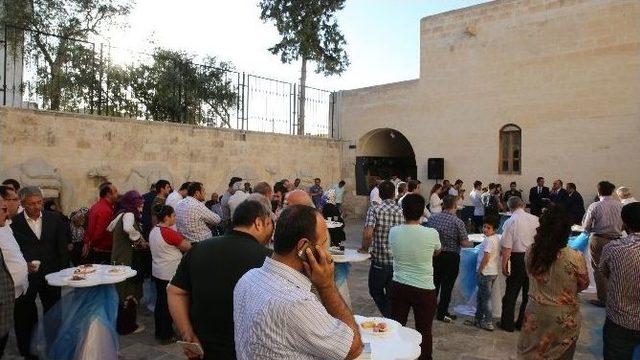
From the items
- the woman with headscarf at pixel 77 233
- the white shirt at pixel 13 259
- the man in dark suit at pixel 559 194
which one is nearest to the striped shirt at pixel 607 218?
the man in dark suit at pixel 559 194

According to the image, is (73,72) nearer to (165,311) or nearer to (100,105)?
(100,105)

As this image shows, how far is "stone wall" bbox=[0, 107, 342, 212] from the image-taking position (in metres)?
9.84

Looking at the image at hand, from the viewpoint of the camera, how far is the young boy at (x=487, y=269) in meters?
5.73

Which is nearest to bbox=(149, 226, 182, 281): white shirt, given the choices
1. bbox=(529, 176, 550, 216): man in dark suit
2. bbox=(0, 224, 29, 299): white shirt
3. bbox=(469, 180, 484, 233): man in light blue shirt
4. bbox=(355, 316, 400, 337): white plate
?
bbox=(0, 224, 29, 299): white shirt

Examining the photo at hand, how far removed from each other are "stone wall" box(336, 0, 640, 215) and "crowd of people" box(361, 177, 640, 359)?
7592 mm

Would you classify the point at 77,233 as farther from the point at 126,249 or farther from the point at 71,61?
the point at 71,61

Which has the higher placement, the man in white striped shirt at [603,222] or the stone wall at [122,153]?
the stone wall at [122,153]

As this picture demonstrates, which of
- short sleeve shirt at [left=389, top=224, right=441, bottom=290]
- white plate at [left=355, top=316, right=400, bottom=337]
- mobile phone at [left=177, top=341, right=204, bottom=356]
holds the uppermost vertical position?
short sleeve shirt at [left=389, top=224, right=441, bottom=290]

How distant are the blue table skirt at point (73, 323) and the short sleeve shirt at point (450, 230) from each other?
3707mm

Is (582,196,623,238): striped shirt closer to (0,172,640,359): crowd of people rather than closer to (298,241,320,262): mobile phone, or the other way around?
(0,172,640,359): crowd of people

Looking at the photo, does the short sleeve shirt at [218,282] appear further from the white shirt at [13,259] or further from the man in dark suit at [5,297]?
the white shirt at [13,259]

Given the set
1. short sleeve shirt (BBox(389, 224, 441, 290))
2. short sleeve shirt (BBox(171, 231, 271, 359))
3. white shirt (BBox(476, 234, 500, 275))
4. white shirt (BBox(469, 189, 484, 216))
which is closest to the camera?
short sleeve shirt (BBox(171, 231, 271, 359))

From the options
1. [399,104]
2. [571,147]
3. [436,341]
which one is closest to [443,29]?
[399,104]

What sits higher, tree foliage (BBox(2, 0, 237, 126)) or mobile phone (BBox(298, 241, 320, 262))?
tree foliage (BBox(2, 0, 237, 126))
